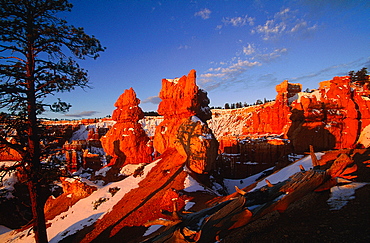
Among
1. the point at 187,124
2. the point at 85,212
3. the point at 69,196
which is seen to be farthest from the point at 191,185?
the point at 69,196

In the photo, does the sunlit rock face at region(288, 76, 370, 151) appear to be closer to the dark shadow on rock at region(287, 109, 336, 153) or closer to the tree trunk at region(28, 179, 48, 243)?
the dark shadow on rock at region(287, 109, 336, 153)

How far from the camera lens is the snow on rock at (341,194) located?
551 centimetres

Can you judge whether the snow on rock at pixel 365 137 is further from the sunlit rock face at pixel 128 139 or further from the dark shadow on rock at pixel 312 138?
the sunlit rock face at pixel 128 139

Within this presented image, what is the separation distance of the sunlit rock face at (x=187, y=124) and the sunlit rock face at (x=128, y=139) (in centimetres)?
368

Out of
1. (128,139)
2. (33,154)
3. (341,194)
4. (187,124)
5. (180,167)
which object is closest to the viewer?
(341,194)

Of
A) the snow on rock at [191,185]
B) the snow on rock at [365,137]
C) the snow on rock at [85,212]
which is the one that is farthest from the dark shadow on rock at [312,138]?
the snow on rock at [85,212]

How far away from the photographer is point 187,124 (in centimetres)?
1552

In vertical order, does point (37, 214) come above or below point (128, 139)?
below

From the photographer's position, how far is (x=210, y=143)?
48.9ft

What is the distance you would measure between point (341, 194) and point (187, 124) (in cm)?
1078

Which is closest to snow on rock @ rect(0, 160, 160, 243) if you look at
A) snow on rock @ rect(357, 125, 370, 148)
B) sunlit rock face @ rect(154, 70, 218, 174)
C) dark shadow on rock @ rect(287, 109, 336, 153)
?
sunlit rock face @ rect(154, 70, 218, 174)

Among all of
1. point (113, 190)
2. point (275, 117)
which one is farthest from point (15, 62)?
point (275, 117)

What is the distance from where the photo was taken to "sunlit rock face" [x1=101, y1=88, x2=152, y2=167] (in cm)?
2125

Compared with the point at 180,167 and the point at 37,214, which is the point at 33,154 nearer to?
the point at 37,214
